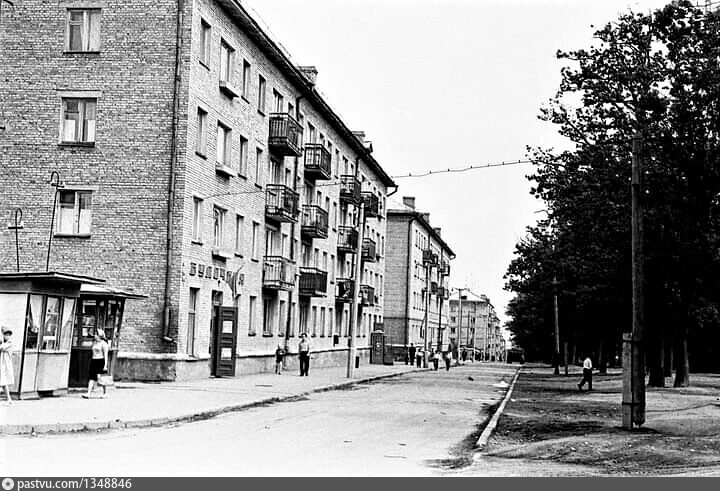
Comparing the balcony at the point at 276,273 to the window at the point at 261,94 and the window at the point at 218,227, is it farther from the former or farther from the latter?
the window at the point at 261,94

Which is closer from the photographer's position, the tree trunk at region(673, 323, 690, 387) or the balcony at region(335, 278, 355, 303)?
the tree trunk at region(673, 323, 690, 387)

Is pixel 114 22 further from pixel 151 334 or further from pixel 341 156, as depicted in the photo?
pixel 341 156

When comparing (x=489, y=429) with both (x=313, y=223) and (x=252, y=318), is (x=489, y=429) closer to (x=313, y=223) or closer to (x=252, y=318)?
(x=252, y=318)

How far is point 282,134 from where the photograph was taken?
41.6m

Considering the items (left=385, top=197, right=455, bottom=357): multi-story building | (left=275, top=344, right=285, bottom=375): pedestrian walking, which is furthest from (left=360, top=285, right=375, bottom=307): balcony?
(left=275, top=344, right=285, bottom=375): pedestrian walking

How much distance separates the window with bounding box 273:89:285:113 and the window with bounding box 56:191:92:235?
43.8ft

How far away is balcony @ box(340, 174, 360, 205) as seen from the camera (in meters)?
58.0

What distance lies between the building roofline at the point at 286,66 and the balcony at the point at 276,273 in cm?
721

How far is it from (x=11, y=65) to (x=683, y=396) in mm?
24991

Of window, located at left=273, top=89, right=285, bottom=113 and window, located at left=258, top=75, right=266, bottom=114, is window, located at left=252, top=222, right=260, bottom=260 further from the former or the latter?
window, located at left=273, top=89, right=285, bottom=113

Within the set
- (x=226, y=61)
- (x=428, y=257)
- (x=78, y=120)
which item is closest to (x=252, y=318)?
(x=226, y=61)

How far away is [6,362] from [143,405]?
302 cm

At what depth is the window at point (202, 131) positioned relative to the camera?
32.8 m

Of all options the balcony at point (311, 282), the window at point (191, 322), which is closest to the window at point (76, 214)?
the window at point (191, 322)
